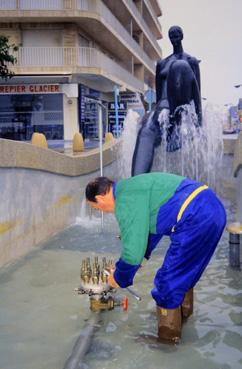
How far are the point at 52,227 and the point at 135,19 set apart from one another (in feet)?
109

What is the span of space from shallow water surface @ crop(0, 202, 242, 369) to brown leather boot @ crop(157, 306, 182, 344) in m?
0.06

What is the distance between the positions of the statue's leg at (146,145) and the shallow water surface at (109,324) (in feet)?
5.37

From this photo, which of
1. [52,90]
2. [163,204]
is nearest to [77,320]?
[163,204]

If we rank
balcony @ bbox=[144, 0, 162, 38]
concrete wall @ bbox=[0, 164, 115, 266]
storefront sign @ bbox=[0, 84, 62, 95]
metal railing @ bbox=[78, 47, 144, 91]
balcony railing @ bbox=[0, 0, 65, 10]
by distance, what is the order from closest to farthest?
concrete wall @ bbox=[0, 164, 115, 266], balcony railing @ bbox=[0, 0, 65, 10], metal railing @ bbox=[78, 47, 144, 91], storefront sign @ bbox=[0, 84, 62, 95], balcony @ bbox=[144, 0, 162, 38]

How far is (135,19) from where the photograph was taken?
126 ft

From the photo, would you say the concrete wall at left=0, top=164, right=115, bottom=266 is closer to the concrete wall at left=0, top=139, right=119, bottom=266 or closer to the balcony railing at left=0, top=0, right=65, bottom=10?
the concrete wall at left=0, top=139, right=119, bottom=266

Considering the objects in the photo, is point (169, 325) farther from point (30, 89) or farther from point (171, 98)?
point (30, 89)

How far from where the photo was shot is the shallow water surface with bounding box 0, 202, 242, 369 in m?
3.51

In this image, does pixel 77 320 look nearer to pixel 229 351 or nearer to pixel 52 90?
pixel 229 351

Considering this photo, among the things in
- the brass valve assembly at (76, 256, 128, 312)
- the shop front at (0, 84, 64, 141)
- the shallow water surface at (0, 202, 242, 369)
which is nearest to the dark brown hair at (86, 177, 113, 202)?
the brass valve assembly at (76, 256, 128, 312)

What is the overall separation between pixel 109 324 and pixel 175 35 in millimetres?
5047

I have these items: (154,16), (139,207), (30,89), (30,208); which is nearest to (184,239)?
(139,207)

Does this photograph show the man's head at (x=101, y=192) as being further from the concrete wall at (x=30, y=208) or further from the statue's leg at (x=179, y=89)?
the statue's leg at (x=179, y=89)

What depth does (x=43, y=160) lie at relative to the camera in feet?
23.9
